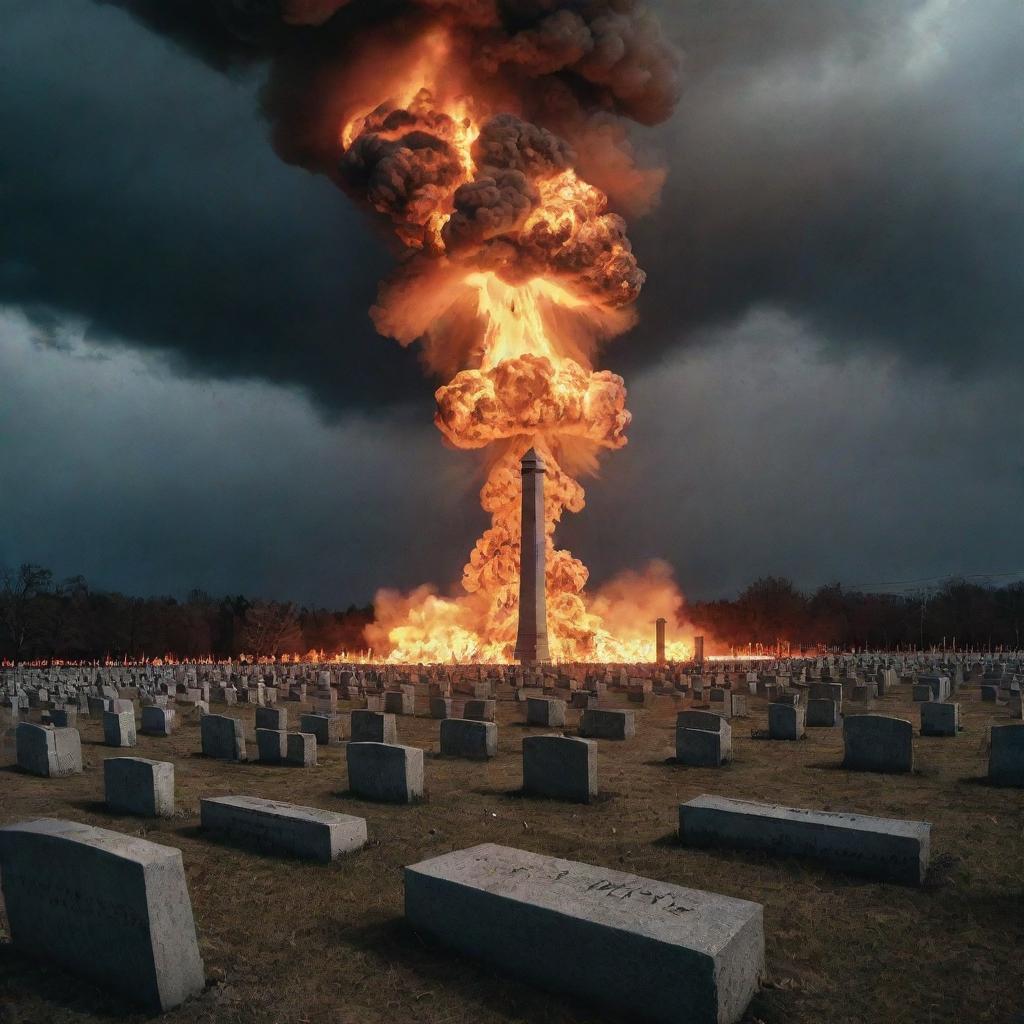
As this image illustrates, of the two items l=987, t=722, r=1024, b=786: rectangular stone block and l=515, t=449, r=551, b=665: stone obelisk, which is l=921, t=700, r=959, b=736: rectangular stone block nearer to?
l=987, t=722, r=1024, b=786: rectangular stone block

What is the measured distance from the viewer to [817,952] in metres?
4.64

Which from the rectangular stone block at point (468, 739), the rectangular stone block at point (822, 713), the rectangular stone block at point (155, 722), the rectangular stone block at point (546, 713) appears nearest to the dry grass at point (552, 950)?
the rectangular stone block at point (468, 739)

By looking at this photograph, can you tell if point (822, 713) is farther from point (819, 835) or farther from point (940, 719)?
point (819, 835)

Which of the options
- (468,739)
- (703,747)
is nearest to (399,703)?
(468,739)

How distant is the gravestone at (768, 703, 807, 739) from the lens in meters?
13.3

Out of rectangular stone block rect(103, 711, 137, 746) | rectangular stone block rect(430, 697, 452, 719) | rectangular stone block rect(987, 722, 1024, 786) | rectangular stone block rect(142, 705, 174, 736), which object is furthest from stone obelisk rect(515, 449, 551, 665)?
rectangular stone block rect(987, 722, 1024, 786)

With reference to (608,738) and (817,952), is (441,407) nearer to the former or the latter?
(608,738)

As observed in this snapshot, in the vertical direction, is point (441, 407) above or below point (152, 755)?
above

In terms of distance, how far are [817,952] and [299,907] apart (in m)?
3.26

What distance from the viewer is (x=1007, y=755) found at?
9359 millimetres

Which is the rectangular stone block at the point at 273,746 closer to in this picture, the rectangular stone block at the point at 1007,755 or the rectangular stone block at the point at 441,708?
the rectangular stone block at the point at 441,708

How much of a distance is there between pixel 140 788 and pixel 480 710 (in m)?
8.74

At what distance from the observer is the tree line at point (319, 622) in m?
52.5

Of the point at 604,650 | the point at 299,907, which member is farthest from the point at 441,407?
the point at 299,907
